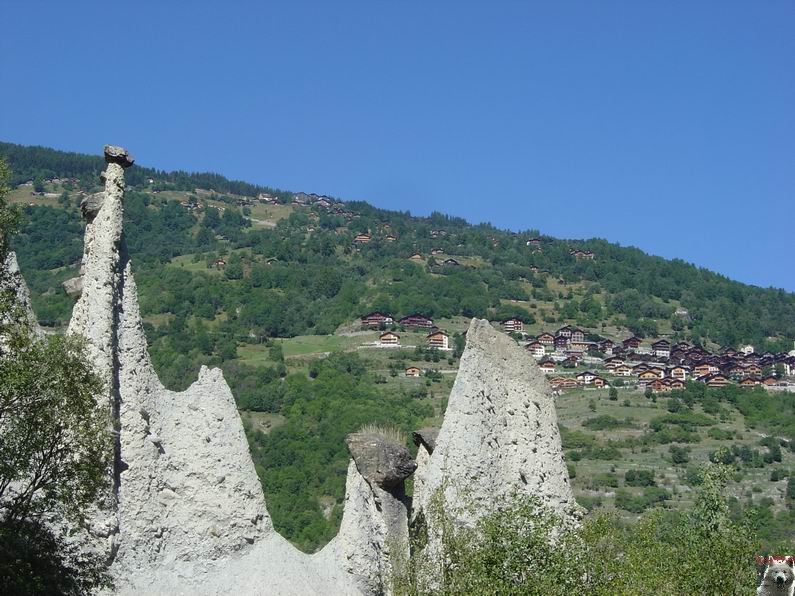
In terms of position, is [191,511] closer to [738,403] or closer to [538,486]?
[538,486]

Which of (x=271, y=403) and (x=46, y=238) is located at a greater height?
(x=46, y=238)

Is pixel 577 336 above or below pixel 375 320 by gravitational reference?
above

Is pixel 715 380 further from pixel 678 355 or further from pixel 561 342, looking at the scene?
pixel 561 342

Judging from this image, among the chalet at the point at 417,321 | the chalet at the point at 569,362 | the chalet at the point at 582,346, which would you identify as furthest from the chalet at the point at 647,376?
the chalet at the point at 417,321

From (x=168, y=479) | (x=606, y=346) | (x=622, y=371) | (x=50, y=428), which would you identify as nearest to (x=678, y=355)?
(x=606, y=346)

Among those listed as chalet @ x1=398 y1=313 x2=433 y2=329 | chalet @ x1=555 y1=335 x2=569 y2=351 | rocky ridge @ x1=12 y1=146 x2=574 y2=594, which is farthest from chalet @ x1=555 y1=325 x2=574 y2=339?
rocky ridge @ x1=12 y1=146 x2=574 y2=594

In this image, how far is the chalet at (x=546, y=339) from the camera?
158m

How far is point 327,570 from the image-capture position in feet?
87.1

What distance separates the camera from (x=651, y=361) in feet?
528

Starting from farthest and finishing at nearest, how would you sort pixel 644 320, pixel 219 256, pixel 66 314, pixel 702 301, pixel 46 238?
pixel 702 301
pixel 644 320
pixel 219 256
pixel 46 238
pixel 66 314

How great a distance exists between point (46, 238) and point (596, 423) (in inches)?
2808

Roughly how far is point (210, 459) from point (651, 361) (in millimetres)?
140693

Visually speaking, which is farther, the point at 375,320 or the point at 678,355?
the point at 678,355

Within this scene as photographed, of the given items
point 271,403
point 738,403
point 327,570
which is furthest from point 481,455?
point 738,403
